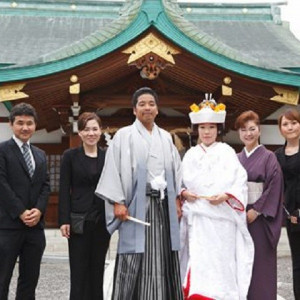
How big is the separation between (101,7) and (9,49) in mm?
4263

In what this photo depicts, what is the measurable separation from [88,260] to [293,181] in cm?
178

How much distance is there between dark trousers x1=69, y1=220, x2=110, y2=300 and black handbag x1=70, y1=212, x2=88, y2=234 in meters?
0.04

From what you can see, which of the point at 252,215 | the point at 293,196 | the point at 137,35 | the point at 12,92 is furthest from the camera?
the point at 12,92

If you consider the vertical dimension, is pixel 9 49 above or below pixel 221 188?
above

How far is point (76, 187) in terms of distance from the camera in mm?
4098

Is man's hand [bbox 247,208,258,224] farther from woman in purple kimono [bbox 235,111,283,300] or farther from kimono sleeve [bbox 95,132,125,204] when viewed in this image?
kimono sleeve [bbox 95,132,125,204]

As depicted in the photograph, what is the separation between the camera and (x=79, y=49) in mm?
7707

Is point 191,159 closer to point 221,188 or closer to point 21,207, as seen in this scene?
point 221,188

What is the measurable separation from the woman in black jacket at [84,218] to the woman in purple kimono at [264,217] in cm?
115

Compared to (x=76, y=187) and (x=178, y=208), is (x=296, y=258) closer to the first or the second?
(x=178, y=208)

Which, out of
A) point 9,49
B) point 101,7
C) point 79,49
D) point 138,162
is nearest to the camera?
point 138,162

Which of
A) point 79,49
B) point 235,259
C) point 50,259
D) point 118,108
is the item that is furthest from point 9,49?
point 235,259

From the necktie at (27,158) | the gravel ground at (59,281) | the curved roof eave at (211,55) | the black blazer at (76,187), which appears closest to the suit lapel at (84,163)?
the black blazer at (76,187)

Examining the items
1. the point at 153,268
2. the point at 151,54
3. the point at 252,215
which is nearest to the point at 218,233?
the point at 252,215
